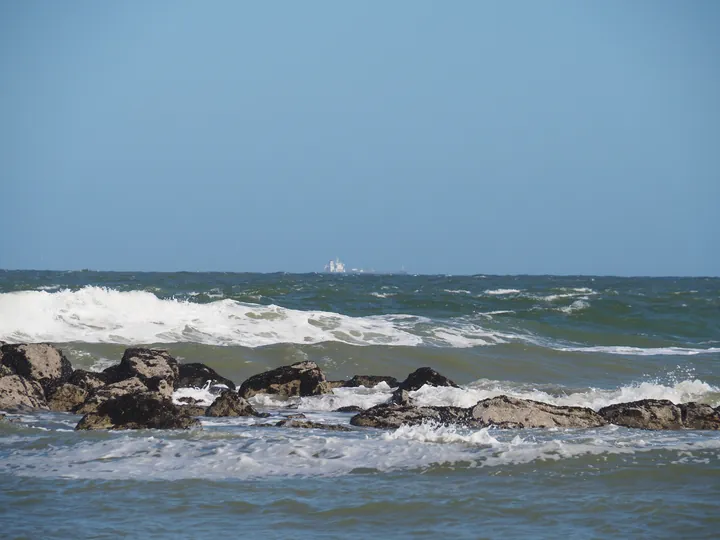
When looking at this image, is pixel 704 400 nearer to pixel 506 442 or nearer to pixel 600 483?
pixel 506 442

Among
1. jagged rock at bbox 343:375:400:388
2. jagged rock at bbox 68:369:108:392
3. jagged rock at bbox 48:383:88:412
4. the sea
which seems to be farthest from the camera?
jagged rock at bbox 343:375:400:388

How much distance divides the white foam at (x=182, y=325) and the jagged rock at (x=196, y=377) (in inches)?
220

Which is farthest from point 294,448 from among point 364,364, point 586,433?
point 364,364

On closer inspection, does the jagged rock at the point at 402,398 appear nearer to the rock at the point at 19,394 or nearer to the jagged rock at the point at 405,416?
the jagged rock at the point at 405,416

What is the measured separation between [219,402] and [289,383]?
6.98 ft

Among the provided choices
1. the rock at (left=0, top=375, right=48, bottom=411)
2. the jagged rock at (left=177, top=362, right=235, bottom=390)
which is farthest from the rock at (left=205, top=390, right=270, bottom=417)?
the jagged rock at (left=177, top=362, right=235, bottom=390)

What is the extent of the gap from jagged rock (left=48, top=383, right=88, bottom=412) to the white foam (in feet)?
24.1

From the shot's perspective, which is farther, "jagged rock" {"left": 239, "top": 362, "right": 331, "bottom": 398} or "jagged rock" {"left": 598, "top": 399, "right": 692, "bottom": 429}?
"jagged rock" {"left": 239, "top": 362, "right": 331, "bottom": 398}

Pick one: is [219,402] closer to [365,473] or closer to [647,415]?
[365,473]

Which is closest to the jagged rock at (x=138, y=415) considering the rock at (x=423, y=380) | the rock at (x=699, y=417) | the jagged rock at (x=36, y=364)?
the jagged rock at (x=36, y=364)

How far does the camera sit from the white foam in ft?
65.9

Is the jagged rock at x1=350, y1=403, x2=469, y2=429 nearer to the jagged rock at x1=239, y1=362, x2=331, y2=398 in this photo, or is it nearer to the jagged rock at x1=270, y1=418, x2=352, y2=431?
the jagged rock at x1=270, y1=418, x2=352, y2=431

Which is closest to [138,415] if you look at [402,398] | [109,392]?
[109,392]

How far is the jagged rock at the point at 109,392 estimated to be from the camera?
1113cm
